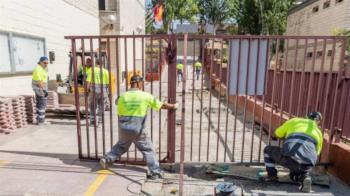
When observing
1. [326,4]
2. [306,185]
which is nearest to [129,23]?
[326,4]

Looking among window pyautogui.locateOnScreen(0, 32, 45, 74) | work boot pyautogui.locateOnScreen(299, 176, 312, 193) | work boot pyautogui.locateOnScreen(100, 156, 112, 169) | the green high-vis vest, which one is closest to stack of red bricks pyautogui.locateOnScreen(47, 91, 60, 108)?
window pyautogui.locateOnScreen(0, 32, 45, 74)

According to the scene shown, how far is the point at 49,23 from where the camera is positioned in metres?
11.1

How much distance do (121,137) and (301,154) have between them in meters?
2.77

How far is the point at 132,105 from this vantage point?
Answer: 4.53 m

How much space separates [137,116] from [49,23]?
8.38m

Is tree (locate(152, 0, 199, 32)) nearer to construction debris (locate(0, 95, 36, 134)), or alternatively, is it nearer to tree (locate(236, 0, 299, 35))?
tree (locate(236, 0, 299, 35))

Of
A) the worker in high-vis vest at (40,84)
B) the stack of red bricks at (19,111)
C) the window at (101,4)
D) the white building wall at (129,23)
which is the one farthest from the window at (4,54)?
the window at (101,4)

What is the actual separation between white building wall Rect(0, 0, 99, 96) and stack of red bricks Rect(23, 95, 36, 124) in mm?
740

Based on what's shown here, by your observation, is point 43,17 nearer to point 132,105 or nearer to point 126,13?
point 132,105

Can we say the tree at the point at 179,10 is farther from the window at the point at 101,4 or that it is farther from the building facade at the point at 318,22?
the window at the point at 101,4

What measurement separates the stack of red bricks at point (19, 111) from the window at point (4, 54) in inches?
43.7

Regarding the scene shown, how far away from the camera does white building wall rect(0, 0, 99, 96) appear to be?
338 inches

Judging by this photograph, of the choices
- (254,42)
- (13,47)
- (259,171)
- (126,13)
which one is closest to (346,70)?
(254,42)

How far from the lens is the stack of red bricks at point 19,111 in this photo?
7.65 m
